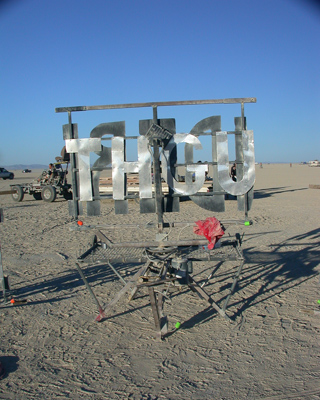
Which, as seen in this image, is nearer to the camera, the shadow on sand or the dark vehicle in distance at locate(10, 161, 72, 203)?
the shadow on sand

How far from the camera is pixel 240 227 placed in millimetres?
10312

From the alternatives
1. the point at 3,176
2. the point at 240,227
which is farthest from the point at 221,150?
the point at 3,176

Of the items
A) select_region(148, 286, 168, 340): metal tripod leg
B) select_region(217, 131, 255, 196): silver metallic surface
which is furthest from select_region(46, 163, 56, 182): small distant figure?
select_region(148, 286, 168, 340): metal tripod leg

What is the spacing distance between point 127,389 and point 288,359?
1539 millimetres

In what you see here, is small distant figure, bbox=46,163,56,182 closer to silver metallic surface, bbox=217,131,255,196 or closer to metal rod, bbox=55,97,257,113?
metal rod, bbox=55,97,257,113

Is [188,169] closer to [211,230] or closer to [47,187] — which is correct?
[211,230]

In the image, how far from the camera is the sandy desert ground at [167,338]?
3303 millimetres

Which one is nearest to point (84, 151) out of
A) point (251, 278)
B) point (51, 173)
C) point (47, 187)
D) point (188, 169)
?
point (188, 169)

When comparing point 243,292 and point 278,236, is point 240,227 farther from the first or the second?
point 243,292

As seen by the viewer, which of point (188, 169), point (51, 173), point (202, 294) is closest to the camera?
point (202, 294)

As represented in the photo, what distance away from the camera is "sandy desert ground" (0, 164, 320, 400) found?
330 centimetres

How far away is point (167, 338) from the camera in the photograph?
13.9ft

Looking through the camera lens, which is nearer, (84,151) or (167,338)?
(167,338)

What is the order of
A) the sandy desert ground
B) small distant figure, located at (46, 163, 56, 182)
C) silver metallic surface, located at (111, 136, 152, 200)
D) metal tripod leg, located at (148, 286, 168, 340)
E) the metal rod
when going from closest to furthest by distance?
the sandy desert ground < metal tripod leg, located at (148, 286, 168, 340) < the metal rod < silver metallic surface, located at (111, 136, 152, 200) < small distant figure, located at (46, 163, 56, 182)
